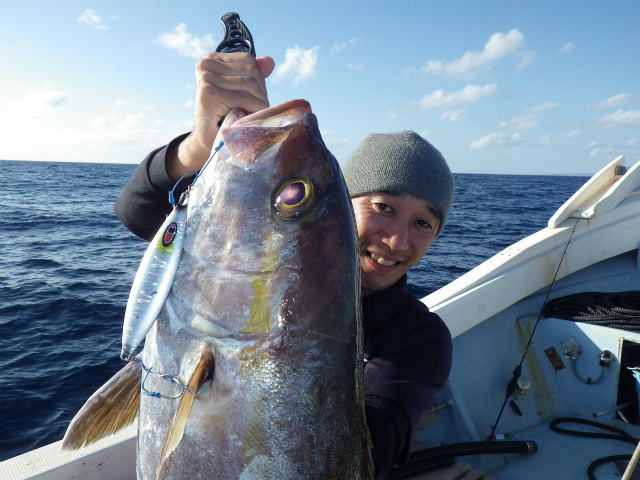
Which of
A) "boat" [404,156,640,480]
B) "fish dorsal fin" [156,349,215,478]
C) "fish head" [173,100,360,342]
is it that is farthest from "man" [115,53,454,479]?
"boat" [404,156,640,480]

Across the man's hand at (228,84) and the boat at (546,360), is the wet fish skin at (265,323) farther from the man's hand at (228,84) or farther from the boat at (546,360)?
the boat at (546,360)

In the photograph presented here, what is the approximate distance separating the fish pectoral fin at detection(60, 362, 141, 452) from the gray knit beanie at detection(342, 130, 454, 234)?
1610 mm

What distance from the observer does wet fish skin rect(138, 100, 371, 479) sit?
45.8 inches

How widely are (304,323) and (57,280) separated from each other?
11.5 meters

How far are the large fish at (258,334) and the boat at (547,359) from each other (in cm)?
213

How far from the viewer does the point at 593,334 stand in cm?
433

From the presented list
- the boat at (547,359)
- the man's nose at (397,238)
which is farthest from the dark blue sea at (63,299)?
the man's nose at (397,238)

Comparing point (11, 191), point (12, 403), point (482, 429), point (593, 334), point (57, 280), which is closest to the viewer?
point (482, 429)

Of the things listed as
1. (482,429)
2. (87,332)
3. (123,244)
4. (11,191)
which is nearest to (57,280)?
(87,332)

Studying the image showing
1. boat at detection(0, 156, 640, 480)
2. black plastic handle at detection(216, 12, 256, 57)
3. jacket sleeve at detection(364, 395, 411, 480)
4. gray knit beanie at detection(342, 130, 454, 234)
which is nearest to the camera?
black plastic handle at detection(216, 12, 256, 57)

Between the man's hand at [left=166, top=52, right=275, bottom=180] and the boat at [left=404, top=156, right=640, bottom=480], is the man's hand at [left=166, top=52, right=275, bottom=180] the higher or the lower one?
the higher one

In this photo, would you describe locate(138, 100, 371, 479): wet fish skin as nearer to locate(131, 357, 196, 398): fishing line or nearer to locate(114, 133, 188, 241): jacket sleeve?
locate(131, 357, 196, 398): fishing line

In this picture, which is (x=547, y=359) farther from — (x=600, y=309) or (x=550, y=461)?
(x=550, y=461)

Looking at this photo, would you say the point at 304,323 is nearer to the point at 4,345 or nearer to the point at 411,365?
the point at 411,365
